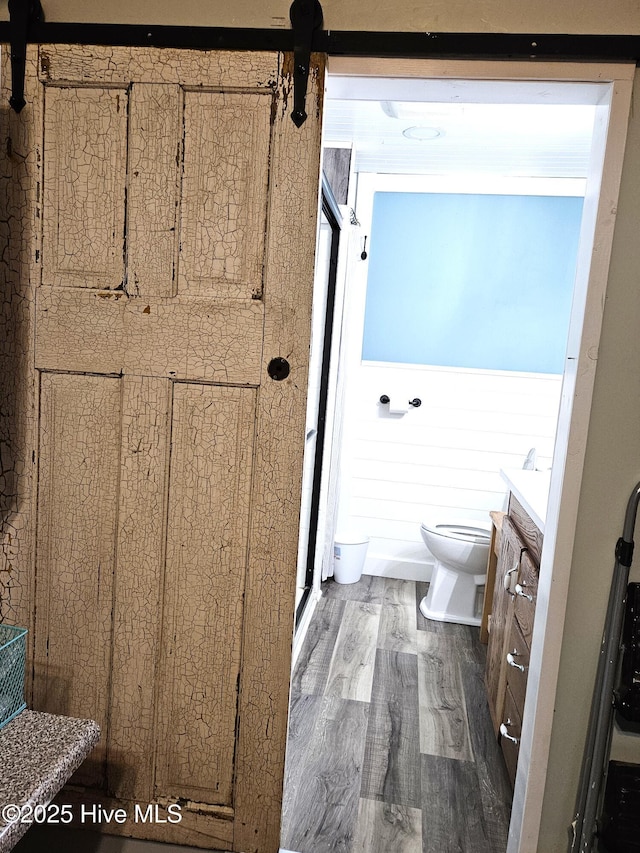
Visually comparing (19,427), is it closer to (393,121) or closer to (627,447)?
(627,447)

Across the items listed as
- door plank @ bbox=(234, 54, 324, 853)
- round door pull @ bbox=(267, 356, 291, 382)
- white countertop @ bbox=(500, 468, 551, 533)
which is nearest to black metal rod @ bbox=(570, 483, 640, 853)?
white countertop @ bbox=(500, 468, 551, 533)

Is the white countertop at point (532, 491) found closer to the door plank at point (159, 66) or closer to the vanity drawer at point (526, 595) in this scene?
the vanity drawer at point (526, 595)

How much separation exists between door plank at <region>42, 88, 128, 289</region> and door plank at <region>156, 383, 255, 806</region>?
37 cm

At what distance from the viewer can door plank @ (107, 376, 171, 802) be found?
154 cm

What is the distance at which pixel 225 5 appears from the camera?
1.43 metres

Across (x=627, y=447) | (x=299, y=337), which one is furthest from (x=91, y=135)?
(x=627, y=447)

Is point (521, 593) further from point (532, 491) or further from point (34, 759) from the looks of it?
point (34, 759)

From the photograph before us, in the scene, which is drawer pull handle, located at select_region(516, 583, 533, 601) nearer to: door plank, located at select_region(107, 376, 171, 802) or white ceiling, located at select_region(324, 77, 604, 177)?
door plank, located at select_region(107, 376, 171, 802)

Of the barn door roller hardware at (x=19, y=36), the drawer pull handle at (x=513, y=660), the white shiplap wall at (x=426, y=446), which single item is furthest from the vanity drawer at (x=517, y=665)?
the barn door roller hardware at (x=19, y=36)

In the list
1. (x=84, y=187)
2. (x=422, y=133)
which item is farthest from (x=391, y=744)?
(x=422, y=133)

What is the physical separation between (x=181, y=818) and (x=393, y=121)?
8.88 ft

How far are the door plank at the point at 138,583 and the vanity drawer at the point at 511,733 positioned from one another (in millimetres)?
997

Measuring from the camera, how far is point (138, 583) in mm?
1575

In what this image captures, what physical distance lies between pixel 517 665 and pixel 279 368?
41.9 inches
